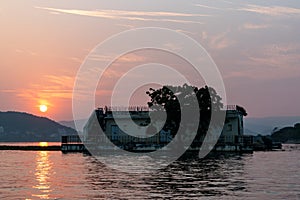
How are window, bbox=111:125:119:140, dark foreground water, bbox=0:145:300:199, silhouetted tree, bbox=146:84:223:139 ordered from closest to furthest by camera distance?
1. dark foreground water, bbox=0:145:300:199
2. silhouetted tree, bbox=146:84:223:139
3. window, bbox=111:125:119:140

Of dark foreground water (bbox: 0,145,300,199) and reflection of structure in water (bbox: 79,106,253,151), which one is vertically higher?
reflection of structure in water (bbox: 79,106,253,151)

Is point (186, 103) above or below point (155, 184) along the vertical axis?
above

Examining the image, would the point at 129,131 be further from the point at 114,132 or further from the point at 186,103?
the point at 186,103

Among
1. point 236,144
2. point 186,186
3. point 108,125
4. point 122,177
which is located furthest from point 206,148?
point 186,186

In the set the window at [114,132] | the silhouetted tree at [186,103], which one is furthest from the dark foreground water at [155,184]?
the window at [114,132]

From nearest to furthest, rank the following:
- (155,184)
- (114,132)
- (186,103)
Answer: (155,184) → (186,103) → (114,132)

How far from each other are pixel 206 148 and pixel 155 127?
964cm

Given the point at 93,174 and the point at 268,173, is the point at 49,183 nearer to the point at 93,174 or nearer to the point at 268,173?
the point at 93,174

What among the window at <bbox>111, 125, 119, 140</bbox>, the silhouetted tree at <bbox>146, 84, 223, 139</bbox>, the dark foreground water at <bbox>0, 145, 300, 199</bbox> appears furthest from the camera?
the window at <bbox>111, 125, 119, 140</bbox>

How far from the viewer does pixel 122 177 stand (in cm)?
4059

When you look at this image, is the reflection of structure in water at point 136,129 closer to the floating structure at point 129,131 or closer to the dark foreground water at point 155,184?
the floating structure at point 129,131

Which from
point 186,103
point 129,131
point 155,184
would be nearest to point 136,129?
point 129,131

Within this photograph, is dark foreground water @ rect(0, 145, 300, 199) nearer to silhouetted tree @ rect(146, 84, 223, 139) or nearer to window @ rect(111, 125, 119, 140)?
silhouetted tree @ rect(146, 84, 223, 139)

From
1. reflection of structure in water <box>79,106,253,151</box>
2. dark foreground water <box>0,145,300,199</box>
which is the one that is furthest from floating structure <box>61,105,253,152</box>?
dark foreground water <box>0,145,300,199</box>
